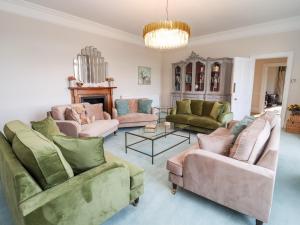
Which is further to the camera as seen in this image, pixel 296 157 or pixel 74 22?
pixel 74 22

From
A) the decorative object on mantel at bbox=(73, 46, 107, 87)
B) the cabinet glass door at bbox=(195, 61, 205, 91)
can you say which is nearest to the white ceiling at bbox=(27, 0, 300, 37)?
the decorative object on mantel at bbox=(73, 46, 107, 87)

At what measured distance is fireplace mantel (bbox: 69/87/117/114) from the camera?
4371mm

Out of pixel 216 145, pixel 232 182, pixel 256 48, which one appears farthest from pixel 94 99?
pixel 256 48

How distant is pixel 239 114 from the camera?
5137 millimetres

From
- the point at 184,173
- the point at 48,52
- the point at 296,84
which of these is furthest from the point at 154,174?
the point at 296,84

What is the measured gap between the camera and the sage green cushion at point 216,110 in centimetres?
410

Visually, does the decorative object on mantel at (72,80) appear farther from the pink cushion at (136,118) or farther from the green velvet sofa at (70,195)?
the green velvet sofa at (70,195)

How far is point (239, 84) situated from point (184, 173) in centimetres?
394

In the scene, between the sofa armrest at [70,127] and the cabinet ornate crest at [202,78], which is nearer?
the sofa armrest at [70,127]

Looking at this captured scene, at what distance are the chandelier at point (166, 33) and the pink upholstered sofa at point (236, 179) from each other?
5.72ft

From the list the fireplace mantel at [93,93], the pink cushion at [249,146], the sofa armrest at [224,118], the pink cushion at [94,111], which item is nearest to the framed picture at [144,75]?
the fireplace mantel at [93,93]

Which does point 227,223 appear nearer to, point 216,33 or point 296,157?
point 296,157

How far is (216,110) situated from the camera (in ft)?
13.6

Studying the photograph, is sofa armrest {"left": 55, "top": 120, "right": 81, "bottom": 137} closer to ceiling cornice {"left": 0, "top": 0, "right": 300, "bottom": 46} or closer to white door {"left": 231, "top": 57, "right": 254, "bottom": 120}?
ceiling cornice {"left": 0, "top": 0, "right": 300, "bottom": 46}
